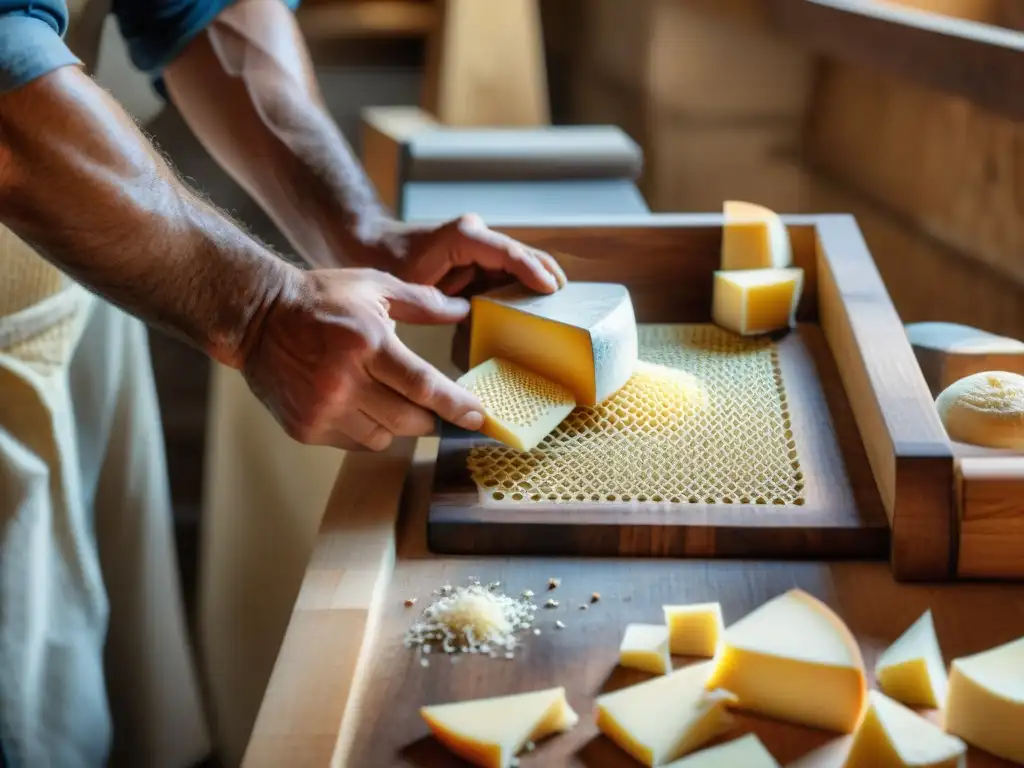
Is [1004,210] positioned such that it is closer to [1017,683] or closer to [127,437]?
[1017,683]

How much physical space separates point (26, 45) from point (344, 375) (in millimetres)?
328

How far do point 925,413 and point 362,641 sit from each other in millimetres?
393

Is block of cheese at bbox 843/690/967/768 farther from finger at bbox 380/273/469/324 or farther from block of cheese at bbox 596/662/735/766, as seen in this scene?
finger at bbox 380/273/469/324

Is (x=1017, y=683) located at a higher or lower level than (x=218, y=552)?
higher

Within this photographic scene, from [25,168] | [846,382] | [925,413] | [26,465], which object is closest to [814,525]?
[925,413]

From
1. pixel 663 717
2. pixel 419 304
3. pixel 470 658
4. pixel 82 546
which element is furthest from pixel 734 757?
pixel 82 546

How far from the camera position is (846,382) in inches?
36.0

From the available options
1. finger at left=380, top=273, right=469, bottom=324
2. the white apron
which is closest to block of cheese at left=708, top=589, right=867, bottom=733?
finger at left=380, top=273, right=469, bottom=324

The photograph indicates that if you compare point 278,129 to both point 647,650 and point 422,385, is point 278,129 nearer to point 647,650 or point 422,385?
point 422,385

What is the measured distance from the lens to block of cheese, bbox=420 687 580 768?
1.84 feet

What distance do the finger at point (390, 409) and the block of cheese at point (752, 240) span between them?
0.38 m

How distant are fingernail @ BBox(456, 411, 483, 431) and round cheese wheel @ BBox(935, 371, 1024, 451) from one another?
0.33 metres

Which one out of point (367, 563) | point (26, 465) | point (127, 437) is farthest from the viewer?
point (127, 437)

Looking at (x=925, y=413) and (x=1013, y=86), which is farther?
(x=1013, y=86)
